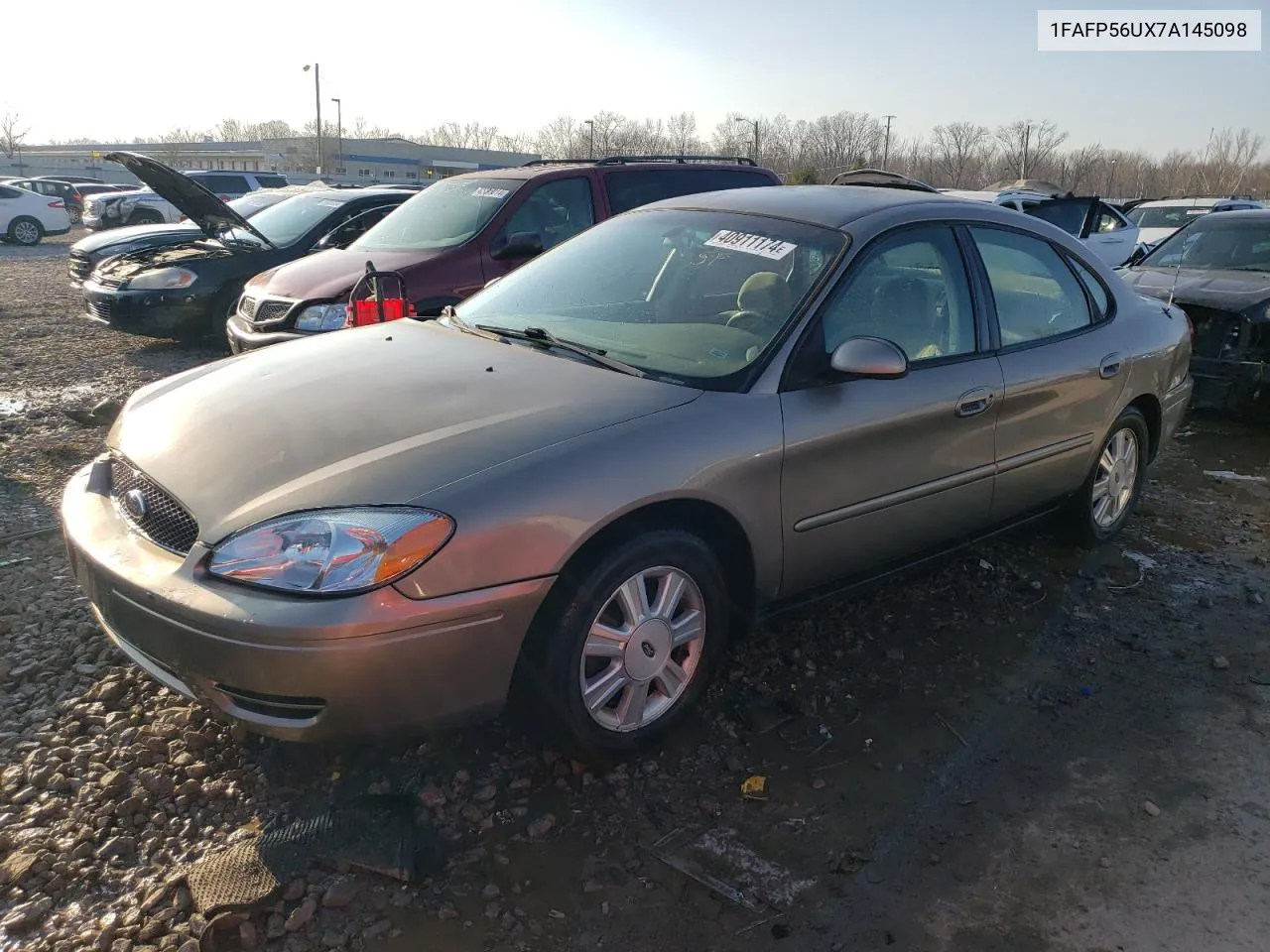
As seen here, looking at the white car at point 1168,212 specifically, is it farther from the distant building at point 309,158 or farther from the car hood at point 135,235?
the distant building at point 309,158

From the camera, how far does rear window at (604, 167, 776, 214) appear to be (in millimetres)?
7284

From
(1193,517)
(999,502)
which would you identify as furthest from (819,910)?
(1193,517)

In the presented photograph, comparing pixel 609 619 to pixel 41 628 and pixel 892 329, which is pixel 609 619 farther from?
pixel 41 628

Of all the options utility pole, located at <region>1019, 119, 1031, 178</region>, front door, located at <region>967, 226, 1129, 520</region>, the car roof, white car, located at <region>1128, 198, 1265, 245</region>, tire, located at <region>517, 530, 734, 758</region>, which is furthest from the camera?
utility pole, located at <region>1019, 119, 1031, 178</region>

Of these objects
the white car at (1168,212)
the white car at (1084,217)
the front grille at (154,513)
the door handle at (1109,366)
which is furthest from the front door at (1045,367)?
the white car at (1168,212)

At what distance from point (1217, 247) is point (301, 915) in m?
8.74

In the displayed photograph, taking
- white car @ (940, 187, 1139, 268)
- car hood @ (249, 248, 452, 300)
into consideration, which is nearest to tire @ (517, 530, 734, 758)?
car hood @ (249, 248, 452, 300)

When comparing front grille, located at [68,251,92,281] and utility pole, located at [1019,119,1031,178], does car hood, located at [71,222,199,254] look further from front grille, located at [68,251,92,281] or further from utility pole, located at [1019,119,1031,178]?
utility pole, located at [1019,119,1031,178]

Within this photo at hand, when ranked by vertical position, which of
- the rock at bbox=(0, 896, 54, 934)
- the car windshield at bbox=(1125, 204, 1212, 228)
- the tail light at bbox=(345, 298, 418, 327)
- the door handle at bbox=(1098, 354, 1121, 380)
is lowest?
the rock at bbox=(0, 896, 54, 934)

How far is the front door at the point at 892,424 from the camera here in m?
3.09

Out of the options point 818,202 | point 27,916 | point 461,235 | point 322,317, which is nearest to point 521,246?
point 461,235

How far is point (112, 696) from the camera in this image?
307cm

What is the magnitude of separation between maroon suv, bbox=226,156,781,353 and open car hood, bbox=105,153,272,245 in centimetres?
168

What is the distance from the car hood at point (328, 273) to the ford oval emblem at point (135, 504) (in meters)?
4.00
